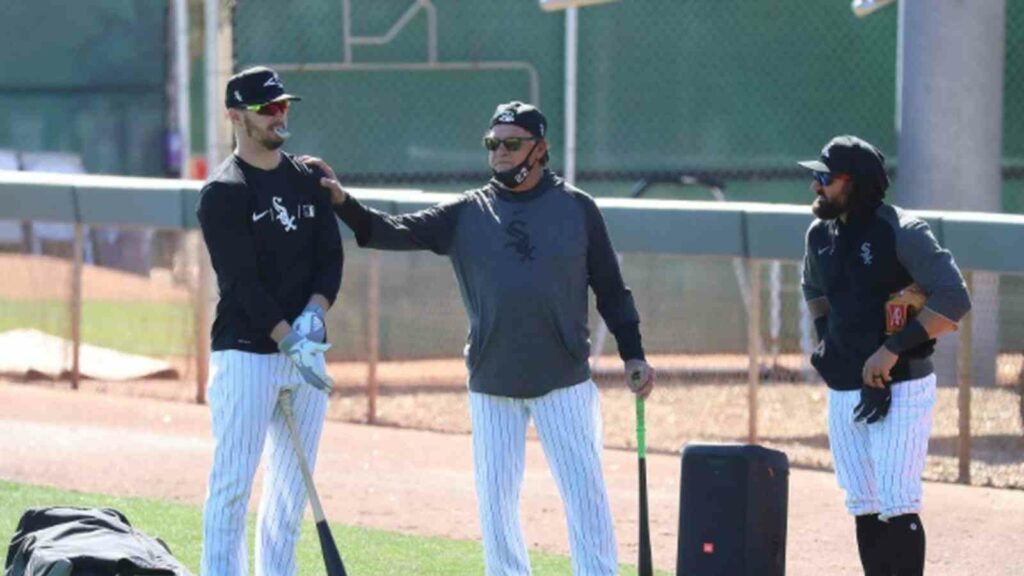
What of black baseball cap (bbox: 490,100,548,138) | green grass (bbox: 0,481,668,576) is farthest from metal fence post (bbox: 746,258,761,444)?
black baseball cap (bbox: 490,100,548,138)

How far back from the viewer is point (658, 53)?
49.4ft

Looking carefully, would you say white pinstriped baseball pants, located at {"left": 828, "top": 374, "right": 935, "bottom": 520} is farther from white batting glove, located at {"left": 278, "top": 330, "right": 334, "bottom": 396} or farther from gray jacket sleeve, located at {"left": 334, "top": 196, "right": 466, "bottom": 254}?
white batting glove, located at {"left": 278, "top": 330, "right": 334, "bottom": 396}

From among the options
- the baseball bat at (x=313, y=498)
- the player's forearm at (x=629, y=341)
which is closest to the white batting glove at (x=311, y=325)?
the baseball bat at (x=313, y=498)

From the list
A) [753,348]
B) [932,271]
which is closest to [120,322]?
[753,348]

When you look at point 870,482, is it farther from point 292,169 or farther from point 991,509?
point 991,509

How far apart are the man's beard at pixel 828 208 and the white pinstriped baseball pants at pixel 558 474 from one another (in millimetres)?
983

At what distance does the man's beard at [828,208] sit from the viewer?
252 inches

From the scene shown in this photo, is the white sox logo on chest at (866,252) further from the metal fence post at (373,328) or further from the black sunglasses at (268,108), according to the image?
the metal fence post at (373,328)

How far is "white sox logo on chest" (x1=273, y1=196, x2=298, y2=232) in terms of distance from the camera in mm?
6023

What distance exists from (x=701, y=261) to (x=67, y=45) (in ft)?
31.9

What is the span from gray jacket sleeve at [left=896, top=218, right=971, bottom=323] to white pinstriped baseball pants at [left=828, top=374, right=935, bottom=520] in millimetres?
293

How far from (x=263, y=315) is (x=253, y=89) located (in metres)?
0.70

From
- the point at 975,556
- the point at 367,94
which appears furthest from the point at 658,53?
the point at 975,556

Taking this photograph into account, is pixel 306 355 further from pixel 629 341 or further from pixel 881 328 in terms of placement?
pixel 881 328
